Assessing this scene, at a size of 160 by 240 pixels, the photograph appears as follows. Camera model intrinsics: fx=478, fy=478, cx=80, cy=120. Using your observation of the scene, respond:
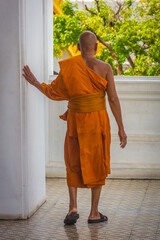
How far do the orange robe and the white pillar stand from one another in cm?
33

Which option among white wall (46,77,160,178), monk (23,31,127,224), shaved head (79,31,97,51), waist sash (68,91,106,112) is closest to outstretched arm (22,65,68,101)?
monk (23,31,127,224)

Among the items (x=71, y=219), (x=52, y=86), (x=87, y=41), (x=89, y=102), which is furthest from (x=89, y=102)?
(x=71, y=219)

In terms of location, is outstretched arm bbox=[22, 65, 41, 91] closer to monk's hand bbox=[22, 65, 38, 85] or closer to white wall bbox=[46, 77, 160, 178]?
monk's hand bbox=[22, 65, 38, 85]

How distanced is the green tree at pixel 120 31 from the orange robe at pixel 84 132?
32.3 feet

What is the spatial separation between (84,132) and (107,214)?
0.89m

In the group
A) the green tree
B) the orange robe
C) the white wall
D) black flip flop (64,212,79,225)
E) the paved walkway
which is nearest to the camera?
the paved walkway

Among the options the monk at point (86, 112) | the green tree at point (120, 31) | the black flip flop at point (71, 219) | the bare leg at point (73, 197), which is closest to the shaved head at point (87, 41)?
the monk at point (86, 112)

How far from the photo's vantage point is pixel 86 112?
4012 mm

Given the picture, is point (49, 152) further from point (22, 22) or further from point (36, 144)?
point (22, 22)

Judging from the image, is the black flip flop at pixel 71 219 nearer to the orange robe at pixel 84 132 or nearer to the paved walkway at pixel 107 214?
the paved walkway at pixel 107 214

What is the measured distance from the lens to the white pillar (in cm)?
401

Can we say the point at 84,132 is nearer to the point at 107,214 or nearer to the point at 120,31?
the point at 107,214

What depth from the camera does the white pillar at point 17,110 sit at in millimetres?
4012

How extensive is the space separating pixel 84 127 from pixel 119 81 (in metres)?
2.07
